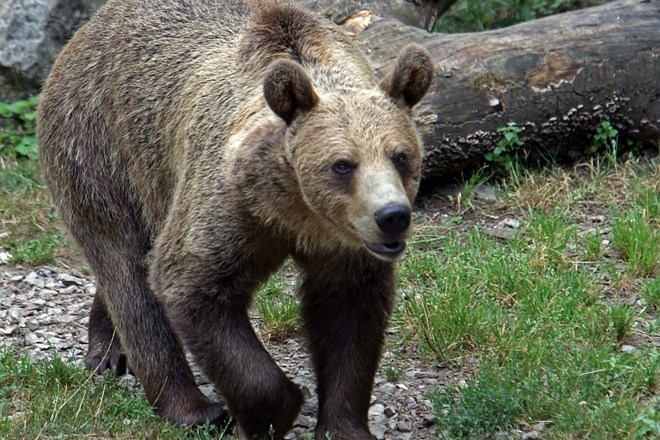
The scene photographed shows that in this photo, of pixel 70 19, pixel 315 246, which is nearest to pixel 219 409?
pixel 315 246

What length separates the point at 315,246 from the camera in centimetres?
542

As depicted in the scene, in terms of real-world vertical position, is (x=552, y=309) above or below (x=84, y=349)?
above

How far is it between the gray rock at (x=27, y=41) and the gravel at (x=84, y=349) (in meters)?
2.73

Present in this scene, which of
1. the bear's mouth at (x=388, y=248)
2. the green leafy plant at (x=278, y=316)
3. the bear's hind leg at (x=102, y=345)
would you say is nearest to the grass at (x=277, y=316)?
the green leafy plant at (x=278, y=316)

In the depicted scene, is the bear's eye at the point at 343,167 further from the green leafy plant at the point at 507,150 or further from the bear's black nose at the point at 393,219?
the green leafy plant at the point at 507,150

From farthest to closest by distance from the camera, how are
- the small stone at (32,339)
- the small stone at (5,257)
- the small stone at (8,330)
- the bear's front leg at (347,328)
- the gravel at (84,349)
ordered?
1. the small stone at (5,257)
2. the small stone at (8,330)
3. the small stone at (32,339)
4. the gravel at (84,349)
5. the bear's front leg at (347,328)

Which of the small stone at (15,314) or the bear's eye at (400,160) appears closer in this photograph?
the bear's eye at (400,160)

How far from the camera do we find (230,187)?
5391 millimetres

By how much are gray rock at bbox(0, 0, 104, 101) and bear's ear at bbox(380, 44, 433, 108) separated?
593cm

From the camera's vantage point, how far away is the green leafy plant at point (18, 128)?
10102 mm

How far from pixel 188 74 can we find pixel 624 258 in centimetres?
313

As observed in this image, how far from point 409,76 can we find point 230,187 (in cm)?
96

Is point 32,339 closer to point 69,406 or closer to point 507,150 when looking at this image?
point 69,406

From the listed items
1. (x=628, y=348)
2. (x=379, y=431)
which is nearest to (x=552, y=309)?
(x=628, y=348)
